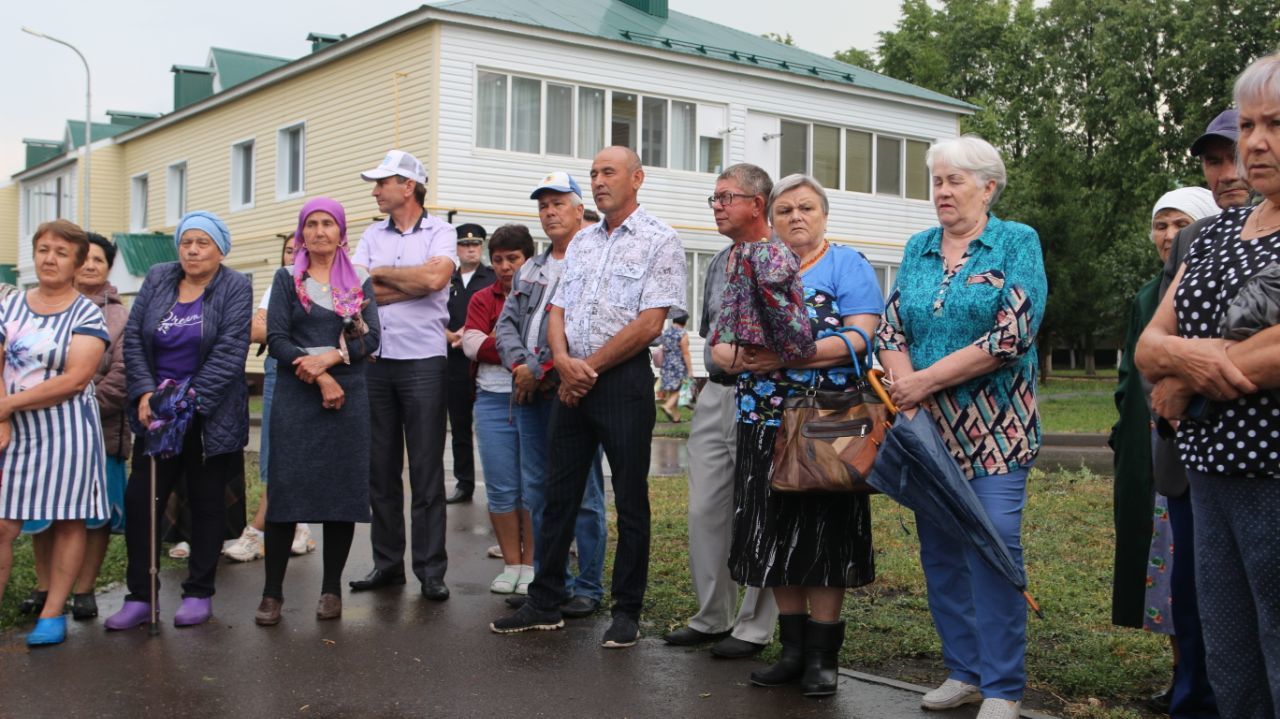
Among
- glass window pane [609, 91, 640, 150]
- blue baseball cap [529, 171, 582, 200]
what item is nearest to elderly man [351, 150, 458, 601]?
blue baseball cap [529, 171, 582, 200]

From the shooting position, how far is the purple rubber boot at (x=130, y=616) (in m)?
6.02

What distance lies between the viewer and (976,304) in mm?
4418

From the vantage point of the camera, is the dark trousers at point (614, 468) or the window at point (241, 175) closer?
the dark trousers at point (614, 468)

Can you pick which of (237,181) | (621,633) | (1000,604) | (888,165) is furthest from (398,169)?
(888,165)

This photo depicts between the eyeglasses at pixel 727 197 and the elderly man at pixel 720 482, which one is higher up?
the eyeglasses at pixel 727 197

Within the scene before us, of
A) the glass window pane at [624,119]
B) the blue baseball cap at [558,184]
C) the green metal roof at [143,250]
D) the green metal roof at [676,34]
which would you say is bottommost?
the blue baseball cap at [558,184]

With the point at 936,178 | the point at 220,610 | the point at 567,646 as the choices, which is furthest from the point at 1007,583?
the point at 220,610

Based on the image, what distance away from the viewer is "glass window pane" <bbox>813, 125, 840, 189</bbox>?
28172mm

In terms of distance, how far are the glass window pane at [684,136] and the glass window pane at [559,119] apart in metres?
2.58

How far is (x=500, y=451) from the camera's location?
7.06 m

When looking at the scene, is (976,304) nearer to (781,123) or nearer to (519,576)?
(519,576)

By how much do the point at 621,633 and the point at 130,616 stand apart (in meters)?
2.56

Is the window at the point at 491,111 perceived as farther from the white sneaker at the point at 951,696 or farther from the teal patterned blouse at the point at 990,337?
the white sneaker at the point at 951,696

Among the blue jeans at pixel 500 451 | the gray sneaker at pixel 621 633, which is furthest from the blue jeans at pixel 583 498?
the gray sneaker at pixel 621 633
